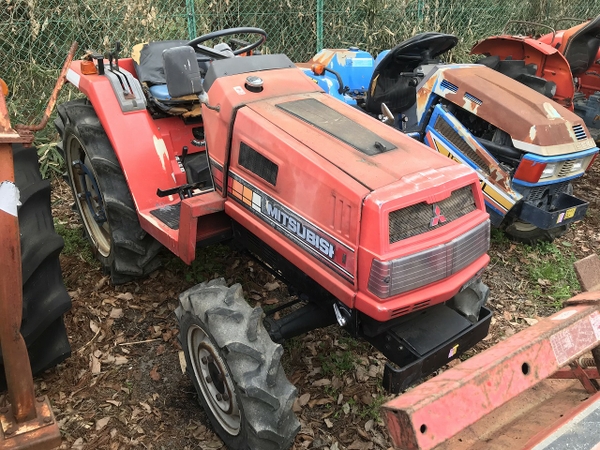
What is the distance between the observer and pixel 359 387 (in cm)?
297

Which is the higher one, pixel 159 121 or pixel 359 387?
pixel 159 121

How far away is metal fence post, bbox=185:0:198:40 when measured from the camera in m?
6.27

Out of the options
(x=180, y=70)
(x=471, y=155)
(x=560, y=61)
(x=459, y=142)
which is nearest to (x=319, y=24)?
(x=560, y=61)

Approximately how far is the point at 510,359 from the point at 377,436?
1.15 m

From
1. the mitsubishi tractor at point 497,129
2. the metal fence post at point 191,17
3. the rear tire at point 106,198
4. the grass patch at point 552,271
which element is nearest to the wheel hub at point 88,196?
the rear tire at point 106,198

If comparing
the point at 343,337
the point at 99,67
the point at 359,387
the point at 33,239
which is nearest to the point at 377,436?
the point at 359,387

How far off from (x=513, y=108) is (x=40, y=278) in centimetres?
320

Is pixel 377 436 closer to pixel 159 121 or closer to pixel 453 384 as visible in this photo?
pixel 453 384

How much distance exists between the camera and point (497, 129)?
405cm

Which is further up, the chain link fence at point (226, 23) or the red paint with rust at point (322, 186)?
the red paint with rust at point (322, 186)

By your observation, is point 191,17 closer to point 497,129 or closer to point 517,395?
point 497,129

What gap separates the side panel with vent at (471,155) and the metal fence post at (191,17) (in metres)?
3.40

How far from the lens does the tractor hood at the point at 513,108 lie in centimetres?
380

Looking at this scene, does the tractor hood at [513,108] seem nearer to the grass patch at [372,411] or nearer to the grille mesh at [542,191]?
the grille mesh at [542,191]
